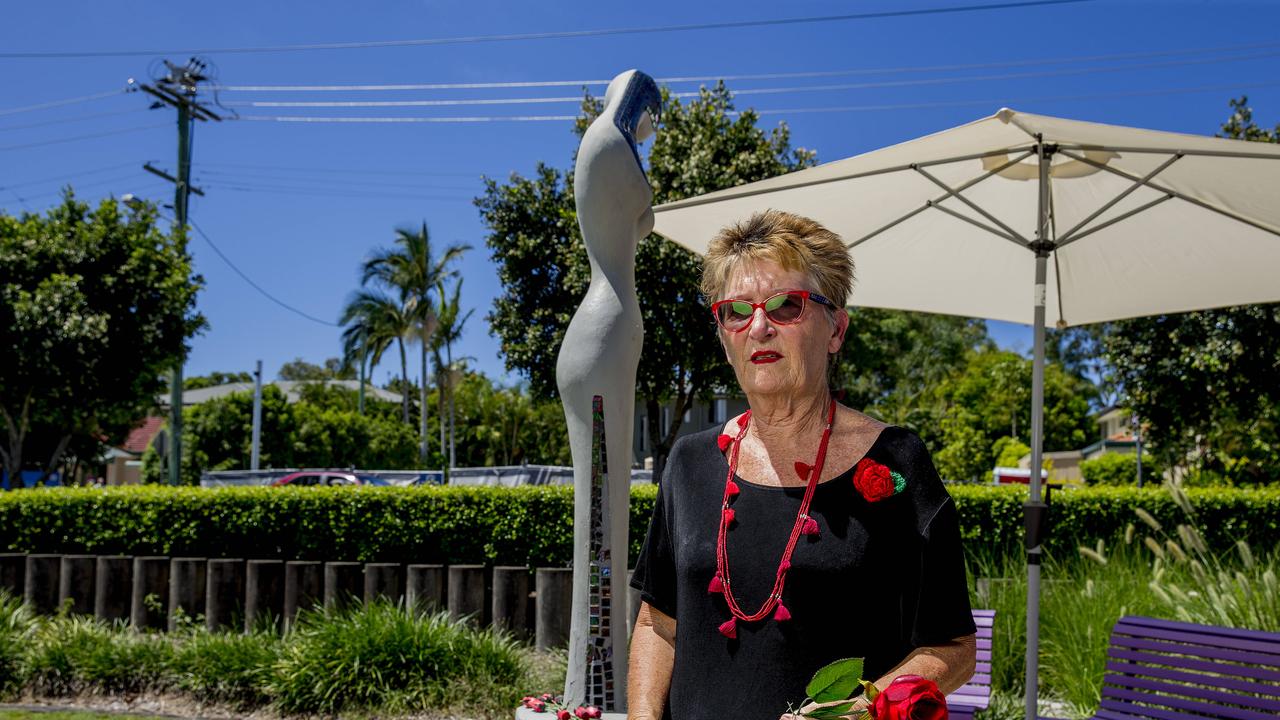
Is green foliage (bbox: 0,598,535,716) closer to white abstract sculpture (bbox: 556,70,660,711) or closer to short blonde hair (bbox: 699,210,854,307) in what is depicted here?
white abstract sculpture (bbox: 556,70,660,711)

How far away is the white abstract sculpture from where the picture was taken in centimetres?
479

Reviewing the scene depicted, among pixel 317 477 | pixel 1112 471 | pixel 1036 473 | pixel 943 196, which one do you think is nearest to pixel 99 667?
pixel 1036 473

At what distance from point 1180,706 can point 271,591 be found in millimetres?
6691

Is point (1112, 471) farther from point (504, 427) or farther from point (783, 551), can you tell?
point (783, 551)

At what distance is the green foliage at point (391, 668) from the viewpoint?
630 cm

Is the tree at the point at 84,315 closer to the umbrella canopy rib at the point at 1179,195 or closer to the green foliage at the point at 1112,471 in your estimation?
the umbrella canopy rib at the point at 1179,195

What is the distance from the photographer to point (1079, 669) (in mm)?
6203

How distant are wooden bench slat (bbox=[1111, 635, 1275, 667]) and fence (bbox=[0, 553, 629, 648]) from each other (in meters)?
3.36

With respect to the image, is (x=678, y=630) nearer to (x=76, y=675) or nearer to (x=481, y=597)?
(x=481, y=597)

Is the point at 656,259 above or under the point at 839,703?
above

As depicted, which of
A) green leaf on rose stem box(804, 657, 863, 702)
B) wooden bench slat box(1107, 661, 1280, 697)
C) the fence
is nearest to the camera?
green leaf on rose stem box(804, 657, 863, 702)

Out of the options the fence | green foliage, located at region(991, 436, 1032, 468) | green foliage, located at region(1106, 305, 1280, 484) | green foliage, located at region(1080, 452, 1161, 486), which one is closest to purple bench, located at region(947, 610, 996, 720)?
the fence

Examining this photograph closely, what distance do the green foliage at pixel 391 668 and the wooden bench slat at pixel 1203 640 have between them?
3.87 metres

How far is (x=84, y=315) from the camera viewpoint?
1636 centimetres
